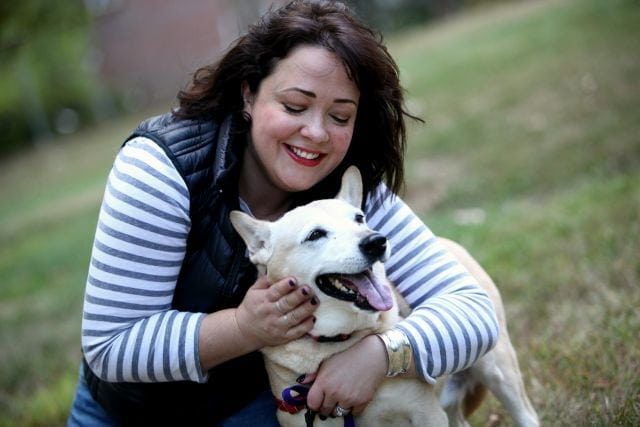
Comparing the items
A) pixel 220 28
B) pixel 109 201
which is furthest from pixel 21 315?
pixel 220 28

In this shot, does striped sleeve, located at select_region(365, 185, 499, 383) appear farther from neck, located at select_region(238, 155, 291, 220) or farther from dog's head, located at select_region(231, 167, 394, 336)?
neck, located at select_region(238, 155, 291, 220)

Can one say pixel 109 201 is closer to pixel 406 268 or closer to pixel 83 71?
pixel 406 268

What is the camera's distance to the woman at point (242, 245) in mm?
2314

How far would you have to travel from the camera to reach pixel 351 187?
2709mm

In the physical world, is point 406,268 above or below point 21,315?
above

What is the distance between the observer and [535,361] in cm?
322

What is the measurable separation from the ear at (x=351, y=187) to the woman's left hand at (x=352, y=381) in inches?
24.7

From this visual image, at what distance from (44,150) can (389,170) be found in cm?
2225

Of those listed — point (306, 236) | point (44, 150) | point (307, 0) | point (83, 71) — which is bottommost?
point (44, 150)

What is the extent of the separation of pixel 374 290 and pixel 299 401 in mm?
489

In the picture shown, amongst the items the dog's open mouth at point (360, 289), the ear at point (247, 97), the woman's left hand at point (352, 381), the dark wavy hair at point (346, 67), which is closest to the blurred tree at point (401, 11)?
the dark wavy hair at point (346, 67)

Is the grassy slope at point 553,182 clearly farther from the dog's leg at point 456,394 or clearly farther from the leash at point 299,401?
the leash at point 299,401

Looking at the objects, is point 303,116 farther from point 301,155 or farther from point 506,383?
point 506,383

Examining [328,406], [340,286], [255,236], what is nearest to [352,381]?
[328,406]
